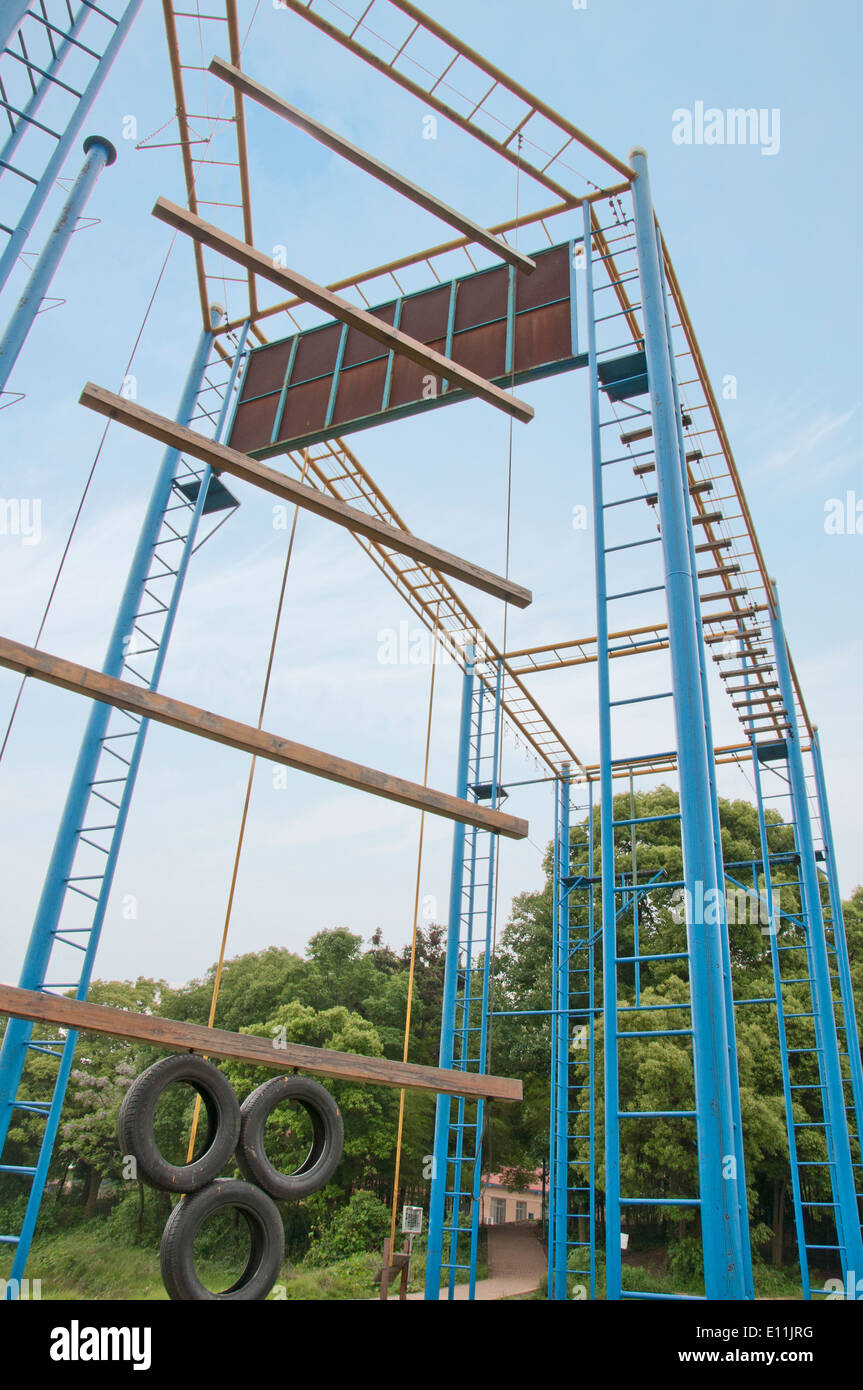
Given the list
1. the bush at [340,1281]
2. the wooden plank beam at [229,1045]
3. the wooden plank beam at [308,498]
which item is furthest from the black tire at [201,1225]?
the bush at [340,1281]

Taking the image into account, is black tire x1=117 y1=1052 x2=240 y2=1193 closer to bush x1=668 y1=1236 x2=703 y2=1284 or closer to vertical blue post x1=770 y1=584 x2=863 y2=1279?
vertical blue post x1=770 y1=584 x2=863 y2=1279

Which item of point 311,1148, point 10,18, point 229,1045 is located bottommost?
point 311,1148

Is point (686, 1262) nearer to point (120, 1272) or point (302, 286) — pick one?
point (120, 1272)

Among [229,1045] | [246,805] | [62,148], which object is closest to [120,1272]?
[246,805]

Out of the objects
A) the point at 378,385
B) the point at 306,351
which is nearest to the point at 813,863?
the point at 378,385

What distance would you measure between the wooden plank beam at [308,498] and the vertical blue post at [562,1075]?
35.2 ft

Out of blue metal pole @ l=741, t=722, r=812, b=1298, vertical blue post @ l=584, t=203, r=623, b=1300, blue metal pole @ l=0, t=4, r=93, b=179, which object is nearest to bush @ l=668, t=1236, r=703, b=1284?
blue metal pole @ l=741, t=722, r=812, b=1298

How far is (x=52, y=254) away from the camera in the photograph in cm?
782

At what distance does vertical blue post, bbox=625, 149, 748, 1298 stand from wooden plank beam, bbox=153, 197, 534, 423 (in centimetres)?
183

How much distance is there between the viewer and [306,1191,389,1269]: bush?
77.2 ft

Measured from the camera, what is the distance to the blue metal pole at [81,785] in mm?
7820

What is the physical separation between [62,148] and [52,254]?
1193mm

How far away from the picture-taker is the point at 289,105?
7395 millimetres

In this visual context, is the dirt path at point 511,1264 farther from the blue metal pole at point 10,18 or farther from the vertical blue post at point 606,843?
the blue metal pole at point 10,18
